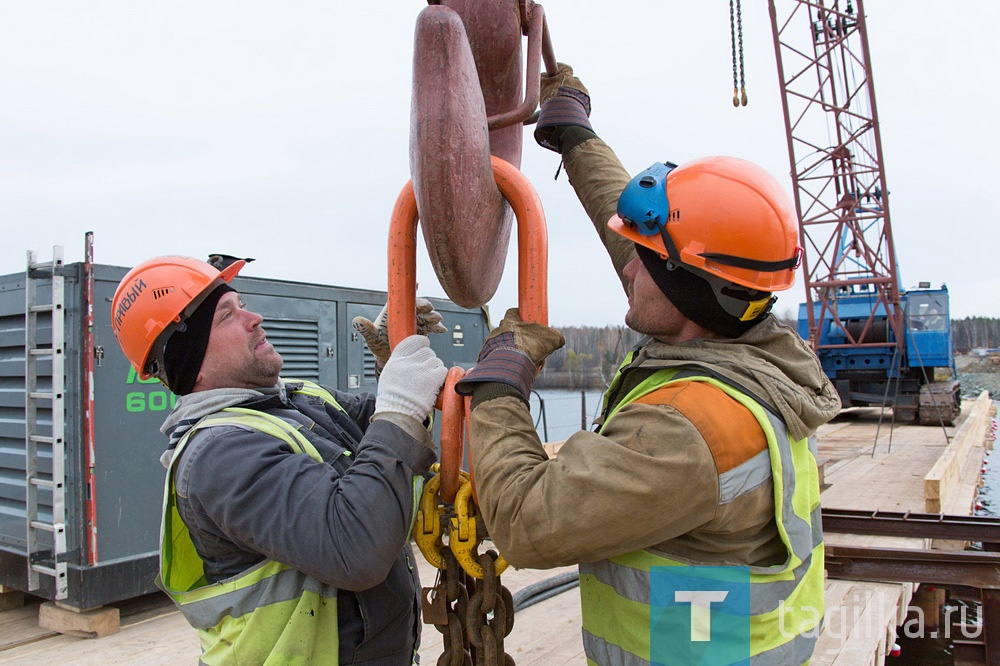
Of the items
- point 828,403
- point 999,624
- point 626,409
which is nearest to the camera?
point 626,409

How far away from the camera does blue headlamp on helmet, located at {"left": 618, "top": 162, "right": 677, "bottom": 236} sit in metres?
1.61

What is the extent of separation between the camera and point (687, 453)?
4.39 ft

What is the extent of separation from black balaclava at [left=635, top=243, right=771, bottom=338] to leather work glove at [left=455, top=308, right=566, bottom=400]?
270 mm

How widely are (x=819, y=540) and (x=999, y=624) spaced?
11.2 feet

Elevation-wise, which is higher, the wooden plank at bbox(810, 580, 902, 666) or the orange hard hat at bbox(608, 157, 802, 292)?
the orange hard hat at bbox(608, 157, 802, 292)

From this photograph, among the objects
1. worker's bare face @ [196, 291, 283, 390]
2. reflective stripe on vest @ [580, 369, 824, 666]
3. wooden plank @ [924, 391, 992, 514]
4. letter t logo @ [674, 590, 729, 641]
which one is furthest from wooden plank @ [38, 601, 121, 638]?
wooden plank @ [924, 391, 992, 514]

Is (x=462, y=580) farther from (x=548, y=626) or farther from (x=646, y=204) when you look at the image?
(x=548, y=626)

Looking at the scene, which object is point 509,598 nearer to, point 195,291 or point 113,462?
point 195,291

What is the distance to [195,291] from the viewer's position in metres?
1.82

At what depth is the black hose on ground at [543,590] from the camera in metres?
4.53

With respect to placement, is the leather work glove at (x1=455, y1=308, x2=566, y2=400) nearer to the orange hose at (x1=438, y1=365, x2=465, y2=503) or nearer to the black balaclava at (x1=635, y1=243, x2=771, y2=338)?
the orange hose at (x1=438, y1=365, x2=465, y2=503)

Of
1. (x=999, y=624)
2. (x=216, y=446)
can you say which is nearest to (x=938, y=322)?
(x=999, y=624)

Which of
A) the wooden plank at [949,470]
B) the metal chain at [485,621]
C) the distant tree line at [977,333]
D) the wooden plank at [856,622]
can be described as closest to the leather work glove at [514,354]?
the metal chain at [485,621]

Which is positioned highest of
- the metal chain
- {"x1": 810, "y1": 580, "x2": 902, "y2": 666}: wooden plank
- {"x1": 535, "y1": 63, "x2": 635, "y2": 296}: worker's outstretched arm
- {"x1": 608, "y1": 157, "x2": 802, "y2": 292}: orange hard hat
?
{"x1": 535, "y1": 63, "x2": 635, "y2": 296}: worker's outstretched arm
